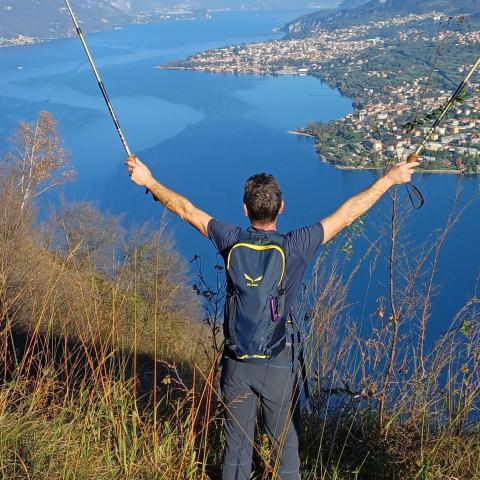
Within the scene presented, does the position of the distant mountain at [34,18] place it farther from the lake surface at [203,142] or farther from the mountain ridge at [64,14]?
the lake surface at [203,142]

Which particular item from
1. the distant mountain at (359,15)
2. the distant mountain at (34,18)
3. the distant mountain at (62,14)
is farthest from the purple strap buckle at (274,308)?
the distant mountain at (359,15)

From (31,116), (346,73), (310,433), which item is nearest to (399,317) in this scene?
(310,433)

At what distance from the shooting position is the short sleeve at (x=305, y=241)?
1.39 m

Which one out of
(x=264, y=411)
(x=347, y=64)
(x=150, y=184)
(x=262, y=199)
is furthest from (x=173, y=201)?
(x=347, y=64)

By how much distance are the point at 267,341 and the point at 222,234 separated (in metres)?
0.28

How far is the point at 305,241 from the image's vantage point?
4.57ft

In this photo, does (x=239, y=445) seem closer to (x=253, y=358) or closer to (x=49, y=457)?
(x=253, y=358)

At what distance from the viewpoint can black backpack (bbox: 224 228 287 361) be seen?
4.36 feet

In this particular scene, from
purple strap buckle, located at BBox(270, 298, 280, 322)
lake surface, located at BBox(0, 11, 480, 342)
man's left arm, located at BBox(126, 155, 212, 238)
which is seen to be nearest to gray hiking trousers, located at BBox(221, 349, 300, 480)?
purple strap buckle, located at BBox(270, 298, 280, 322)

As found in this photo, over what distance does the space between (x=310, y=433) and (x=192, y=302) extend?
234 inches

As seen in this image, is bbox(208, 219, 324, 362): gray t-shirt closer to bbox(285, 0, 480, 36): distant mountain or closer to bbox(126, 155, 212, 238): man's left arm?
bbox(126, 155, 212, 238): man's left arm

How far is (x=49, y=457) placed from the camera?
1381mm

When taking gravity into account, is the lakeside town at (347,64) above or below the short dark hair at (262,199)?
above

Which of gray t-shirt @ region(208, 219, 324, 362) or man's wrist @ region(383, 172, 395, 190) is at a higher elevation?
man's wrist @ region(383, 172, 395, 190)
